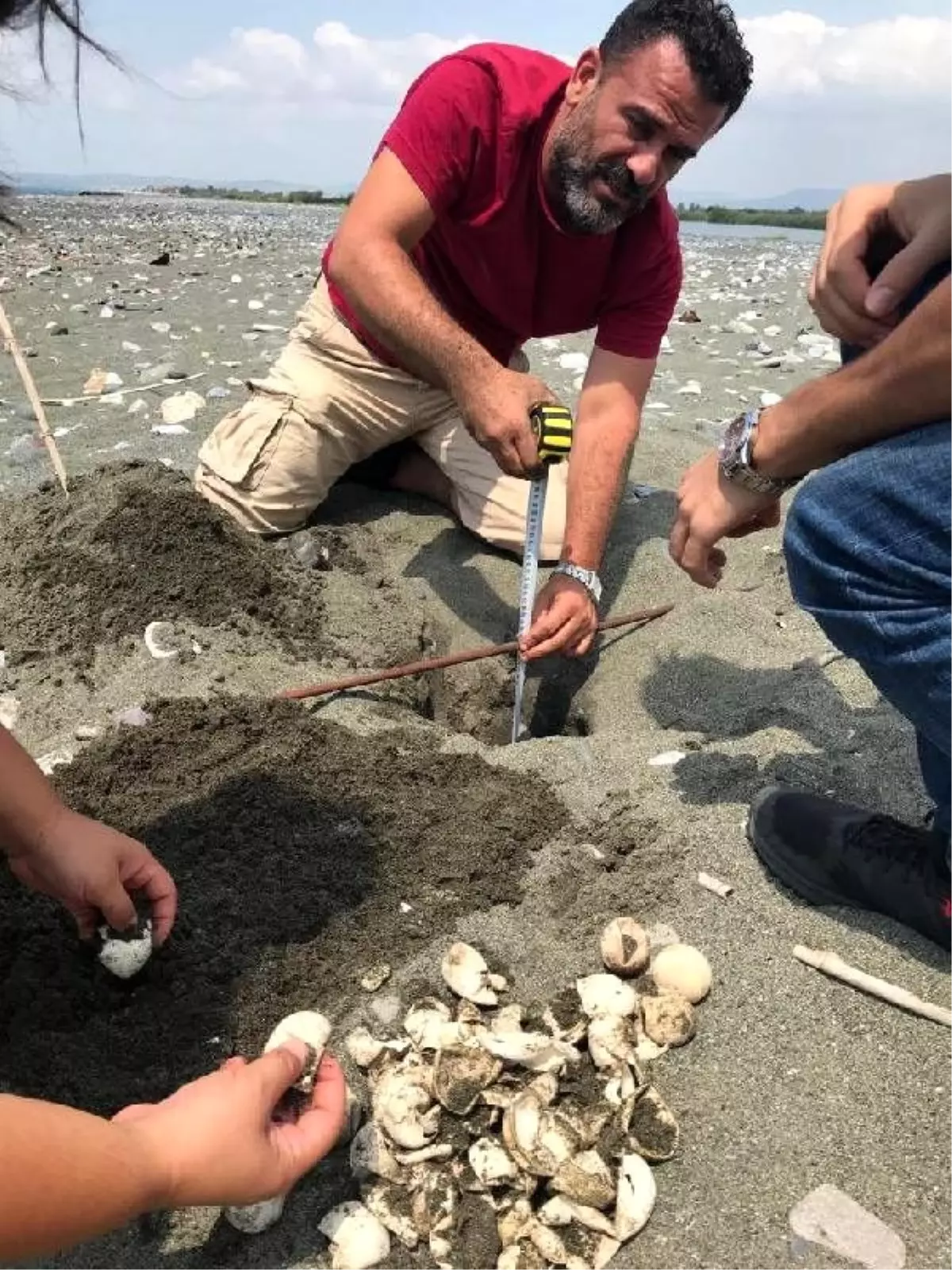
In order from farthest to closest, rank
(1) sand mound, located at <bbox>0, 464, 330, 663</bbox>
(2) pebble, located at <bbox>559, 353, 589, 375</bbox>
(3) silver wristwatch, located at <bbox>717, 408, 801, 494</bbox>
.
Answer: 1. (2) pebble, located at <bbox>559, 353, 589, 375</bbox>
2. (1) sand mound, located at <bbox>0, 464, 330, 663</bbox>
3. (3) silver wristwatch, located at <bbox>717, 408, 801, 494</bbox>

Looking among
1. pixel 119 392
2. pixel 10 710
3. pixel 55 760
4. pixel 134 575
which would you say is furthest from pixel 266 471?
pixel 119 392

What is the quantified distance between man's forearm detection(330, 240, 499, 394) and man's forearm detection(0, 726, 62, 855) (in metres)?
1.75

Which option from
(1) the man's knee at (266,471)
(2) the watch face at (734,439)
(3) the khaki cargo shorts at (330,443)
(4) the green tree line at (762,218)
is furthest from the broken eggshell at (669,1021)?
(4) the green tree line at (762,218)

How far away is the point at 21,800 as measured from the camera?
1.66 meters

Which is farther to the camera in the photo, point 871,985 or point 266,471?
point 266,471

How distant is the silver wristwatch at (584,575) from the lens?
329 centimetres

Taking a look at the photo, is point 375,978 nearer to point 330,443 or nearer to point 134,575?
point 134,575

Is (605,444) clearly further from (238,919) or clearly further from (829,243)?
(238,919)

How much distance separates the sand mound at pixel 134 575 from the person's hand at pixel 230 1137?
2.06m

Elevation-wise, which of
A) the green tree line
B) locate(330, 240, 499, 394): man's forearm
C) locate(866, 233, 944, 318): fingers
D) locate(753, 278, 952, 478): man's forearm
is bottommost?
the green tree line

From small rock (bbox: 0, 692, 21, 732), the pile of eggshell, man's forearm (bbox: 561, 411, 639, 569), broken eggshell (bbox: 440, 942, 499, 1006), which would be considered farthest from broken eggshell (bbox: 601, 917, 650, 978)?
small rock (bbox: 0, 692, 21, 732)

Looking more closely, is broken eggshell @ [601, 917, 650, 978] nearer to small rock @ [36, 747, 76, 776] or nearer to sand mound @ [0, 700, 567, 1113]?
sand mound @ [0, 700, 567, 1113]

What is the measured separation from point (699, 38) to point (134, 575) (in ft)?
8.36

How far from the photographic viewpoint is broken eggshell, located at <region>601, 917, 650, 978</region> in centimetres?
189
